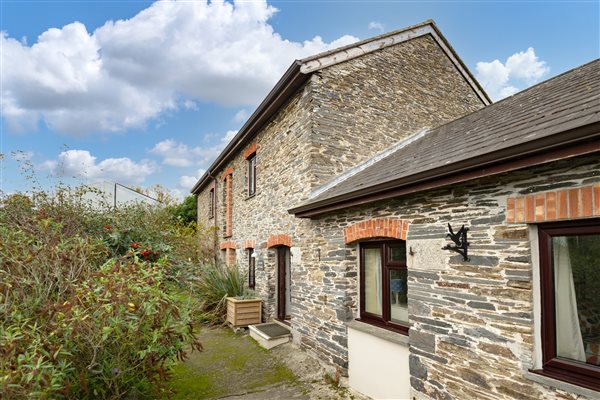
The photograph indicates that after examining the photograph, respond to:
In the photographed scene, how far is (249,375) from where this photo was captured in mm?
5910

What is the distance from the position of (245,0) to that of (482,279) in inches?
289

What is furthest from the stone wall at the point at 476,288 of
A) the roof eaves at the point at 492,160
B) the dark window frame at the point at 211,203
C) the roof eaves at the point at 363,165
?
the dark window frame at the point at 211,203

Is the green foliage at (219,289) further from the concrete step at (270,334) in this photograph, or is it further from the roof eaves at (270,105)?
the roof eaves at (270,105)

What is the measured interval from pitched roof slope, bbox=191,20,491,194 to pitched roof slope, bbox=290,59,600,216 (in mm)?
3021

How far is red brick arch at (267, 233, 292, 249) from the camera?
7645 millimetres

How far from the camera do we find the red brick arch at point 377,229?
437cm

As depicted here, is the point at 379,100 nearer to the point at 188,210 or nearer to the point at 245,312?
the point at 245,312

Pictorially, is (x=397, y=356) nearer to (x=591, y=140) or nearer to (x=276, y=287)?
(x=591, y=140)

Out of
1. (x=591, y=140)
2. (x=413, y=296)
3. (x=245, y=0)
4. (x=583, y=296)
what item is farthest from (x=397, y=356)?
(x=245, y=0)

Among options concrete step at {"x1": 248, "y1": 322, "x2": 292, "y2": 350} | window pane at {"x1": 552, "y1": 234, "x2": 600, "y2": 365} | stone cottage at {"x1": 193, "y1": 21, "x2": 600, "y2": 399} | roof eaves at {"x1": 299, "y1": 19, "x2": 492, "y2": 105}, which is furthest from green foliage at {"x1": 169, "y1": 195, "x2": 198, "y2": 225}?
window pane at {"x1": 552, "y1": 234, "x2": 600, "y2": 365}

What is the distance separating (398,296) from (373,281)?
0.62 m

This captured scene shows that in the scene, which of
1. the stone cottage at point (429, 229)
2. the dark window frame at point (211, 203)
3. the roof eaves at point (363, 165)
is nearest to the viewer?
the stone cottage at point (429, 229)

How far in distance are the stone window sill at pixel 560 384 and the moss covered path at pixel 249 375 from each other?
281 centimetres

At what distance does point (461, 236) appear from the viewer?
356 cm
